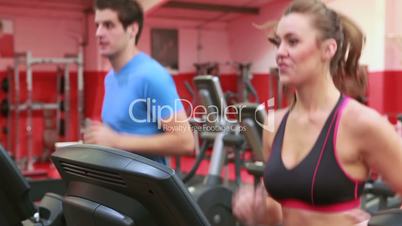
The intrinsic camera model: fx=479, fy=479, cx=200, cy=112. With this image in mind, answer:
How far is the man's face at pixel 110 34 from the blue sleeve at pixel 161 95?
21 cm

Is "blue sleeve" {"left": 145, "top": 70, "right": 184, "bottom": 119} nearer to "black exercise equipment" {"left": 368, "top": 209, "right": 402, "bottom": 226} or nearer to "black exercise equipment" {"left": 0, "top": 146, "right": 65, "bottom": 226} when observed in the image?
"black exercise equipment" {"left": 0, "top": 146, "right": 65, "bottom": 226}

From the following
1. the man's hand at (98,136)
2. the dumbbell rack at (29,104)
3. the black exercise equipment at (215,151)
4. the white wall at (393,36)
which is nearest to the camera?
the man's hand at (98,136)

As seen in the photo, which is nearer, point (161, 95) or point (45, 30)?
point (161, 95)

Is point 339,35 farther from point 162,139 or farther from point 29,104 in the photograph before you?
point 29,104

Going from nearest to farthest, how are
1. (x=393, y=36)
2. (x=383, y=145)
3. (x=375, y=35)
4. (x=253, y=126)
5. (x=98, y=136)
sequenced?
(x=383, y=145), (x=98, y=136), (x=253, y=126), (x=393, y=36), (x=375, y=35)

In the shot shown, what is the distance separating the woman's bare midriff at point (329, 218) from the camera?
1.31 m

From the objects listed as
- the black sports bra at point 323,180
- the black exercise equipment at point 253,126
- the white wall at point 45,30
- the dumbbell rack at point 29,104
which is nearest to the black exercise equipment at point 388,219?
the black sports bra at point 323,180

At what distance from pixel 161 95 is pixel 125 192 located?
1.06 meters

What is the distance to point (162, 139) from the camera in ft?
5.93

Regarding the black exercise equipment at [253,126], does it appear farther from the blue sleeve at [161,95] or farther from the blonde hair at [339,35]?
the blonde hair at [339,35]

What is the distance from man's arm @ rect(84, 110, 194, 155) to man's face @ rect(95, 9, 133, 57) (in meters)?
0.34

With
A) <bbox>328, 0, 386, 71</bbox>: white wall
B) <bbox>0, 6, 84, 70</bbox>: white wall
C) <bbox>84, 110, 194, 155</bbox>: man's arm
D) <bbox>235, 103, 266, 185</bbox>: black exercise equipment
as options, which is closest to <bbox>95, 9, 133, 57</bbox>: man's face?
<bbox>84, 110, 194, 155</bbox>: man's arm

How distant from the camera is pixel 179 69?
28.5 feet

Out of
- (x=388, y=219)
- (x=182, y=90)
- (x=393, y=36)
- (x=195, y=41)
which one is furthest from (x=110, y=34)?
(x=195, y=41)
